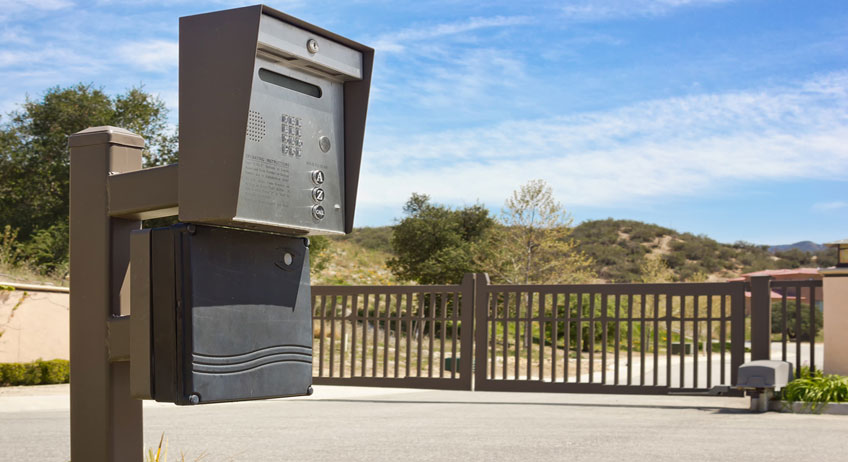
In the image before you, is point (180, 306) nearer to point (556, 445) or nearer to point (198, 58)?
point (198, 58)

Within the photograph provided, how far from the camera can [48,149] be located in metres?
20.8

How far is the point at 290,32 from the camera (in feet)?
6.75

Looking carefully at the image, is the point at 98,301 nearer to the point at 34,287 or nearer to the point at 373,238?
the point at 34,287

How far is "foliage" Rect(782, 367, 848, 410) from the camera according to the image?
7791 millimetres

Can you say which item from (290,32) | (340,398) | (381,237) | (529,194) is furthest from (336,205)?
(381,237)

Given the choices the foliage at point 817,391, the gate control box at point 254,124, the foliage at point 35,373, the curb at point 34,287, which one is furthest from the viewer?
the curb at point 34,287

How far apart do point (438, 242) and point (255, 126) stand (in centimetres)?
2578

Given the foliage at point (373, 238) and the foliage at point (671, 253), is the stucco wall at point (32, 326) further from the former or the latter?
the foliage at point (671, 253)

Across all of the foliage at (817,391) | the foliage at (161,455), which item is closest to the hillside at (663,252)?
the foliage at (817,391)

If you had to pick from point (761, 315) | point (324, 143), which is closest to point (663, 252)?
point (761, 315)

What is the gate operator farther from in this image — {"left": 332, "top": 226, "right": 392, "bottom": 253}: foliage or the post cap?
{"left": 332, "top": 226, "right": 392, "bottom": 253}: foliage

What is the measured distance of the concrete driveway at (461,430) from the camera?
197 inches

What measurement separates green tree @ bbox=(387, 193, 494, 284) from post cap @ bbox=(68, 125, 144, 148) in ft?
76.7

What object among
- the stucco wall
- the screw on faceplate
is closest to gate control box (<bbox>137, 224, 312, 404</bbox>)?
the screw on faceplate
